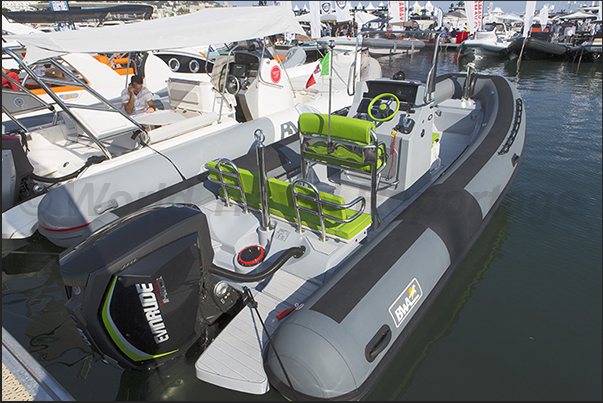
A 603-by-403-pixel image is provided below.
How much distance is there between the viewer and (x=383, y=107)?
157 inches

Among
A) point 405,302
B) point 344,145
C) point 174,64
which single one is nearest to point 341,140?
point 344,145

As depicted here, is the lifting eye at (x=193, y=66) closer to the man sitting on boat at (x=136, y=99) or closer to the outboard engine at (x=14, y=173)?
the man sitting on boat at (x=136, y=99)

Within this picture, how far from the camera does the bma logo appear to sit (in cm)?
237

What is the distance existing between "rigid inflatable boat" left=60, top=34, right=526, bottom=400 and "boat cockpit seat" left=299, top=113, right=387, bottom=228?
0.04ft

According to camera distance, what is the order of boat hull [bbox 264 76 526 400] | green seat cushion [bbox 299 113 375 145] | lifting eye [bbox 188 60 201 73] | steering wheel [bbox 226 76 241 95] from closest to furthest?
boat hull [bbox 264 76 526 400] < green seat cushion [bbox 299 113 375 145] < steering wheel [bbox 226 76 241 95] < lifting eye [bbox 188 60 201 73]

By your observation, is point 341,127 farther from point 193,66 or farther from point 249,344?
point 193,66

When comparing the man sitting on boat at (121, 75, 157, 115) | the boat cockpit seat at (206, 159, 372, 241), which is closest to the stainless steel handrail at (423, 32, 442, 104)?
the boat cockpit seat at (206, 159, 372, 241)

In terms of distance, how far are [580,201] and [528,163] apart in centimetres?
153

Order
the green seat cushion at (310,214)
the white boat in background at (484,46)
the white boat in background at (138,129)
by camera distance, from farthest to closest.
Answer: the white boat in background at (484,46) → the white boat in background at (138,129) → the green seat cushion at (310,214)

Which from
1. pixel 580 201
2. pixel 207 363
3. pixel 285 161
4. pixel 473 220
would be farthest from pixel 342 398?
pixel 580 201

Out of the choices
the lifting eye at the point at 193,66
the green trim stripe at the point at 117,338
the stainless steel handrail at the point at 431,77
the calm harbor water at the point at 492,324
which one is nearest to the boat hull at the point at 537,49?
the lifting eye at the point at 193,66

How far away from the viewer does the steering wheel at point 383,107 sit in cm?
400

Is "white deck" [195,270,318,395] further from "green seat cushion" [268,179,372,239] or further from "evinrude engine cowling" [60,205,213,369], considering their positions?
"green seat cushion" [268,179,372,239]

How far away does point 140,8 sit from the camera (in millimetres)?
6715
